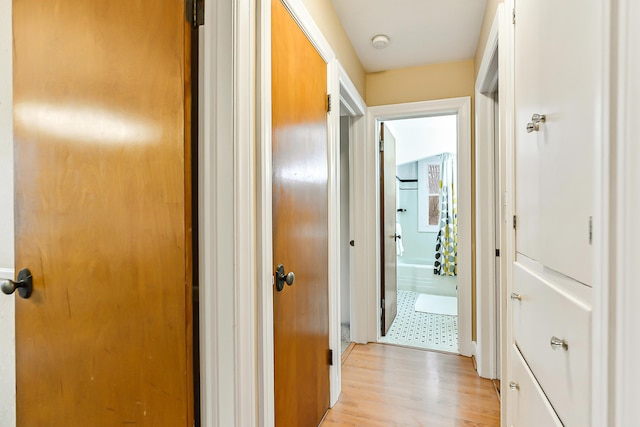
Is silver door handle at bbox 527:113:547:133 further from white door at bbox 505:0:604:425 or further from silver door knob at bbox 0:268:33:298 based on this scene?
silver door knob at bbox 0:268:33:298

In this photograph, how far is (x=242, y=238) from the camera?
0.98m

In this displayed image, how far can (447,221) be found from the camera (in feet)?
15.7

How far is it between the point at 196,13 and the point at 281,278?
95 cm

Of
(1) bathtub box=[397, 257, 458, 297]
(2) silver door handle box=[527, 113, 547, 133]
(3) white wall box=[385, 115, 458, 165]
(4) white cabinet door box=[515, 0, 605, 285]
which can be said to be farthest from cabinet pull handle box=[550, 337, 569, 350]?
(1) bathtub box=[397, 257, 458, 297]

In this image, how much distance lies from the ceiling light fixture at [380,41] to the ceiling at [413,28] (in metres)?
0.03

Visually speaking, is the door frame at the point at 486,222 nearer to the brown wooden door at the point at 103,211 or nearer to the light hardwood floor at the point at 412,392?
the light hardwood floor at the point at 412,392

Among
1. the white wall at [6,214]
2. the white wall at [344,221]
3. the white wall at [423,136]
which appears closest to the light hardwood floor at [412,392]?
the white wall at [344,221]

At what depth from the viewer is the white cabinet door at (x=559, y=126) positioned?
0.62 meters

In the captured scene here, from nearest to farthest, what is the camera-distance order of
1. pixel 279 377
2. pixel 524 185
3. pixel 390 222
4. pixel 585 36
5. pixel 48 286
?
pixel 585 36, pixel 48 286, pixel 524 185, pixel 279 377, pixel 390 222

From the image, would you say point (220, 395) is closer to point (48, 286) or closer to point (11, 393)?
point (48, 286)

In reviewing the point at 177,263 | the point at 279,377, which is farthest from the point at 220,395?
the point at 177,263

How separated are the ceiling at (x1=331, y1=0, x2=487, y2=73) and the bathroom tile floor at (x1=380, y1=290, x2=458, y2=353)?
8.01 feet

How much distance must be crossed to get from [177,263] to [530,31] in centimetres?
138

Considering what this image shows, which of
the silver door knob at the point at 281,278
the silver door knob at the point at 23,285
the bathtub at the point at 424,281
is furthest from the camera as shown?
the bathtub at the point at 424,281
